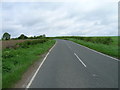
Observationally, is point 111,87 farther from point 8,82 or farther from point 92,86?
point 8,82

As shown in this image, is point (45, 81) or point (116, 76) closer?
point (45, 81)

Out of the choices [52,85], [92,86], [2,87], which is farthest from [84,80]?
[2,87]

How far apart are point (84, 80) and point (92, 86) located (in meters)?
0.98

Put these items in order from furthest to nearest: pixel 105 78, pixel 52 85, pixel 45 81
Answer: pixel 105 78 → pixel 45 81 → pixel 52 85

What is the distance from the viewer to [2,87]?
22.6 ft

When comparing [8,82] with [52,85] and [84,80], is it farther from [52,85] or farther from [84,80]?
[84,80]

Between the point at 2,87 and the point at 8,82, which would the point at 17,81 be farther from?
the point at 2,87

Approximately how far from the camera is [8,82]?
744 centimetres

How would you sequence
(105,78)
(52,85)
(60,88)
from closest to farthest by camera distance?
(60,88) < (52,85) < (105,78)

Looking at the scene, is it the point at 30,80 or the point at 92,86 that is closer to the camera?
the point at 92,86

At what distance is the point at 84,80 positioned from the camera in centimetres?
780

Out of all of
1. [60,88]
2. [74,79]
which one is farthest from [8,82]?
[74,79]

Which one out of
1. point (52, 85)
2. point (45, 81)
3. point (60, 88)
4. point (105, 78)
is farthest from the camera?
point (105, 78)

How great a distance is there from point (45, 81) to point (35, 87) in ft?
3.22
